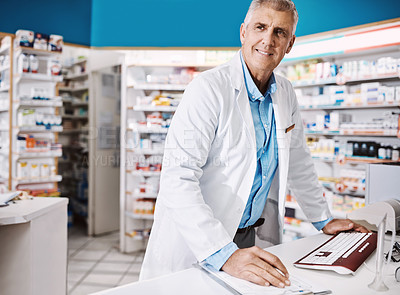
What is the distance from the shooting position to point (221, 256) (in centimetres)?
133

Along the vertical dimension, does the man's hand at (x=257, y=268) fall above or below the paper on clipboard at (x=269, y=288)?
above

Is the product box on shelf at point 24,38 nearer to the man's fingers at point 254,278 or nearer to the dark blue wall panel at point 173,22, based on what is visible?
the dark blue wall panel at point 173,22

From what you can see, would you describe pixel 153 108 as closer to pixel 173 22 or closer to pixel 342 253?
pixel 173 22

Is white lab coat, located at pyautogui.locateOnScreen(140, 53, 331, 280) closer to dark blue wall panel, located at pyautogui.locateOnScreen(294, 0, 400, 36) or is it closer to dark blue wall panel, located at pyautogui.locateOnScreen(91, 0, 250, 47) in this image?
dark blue wall panel, located at pyautogui.locateOnScreen(294, 0, 400, 36)

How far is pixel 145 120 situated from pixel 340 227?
12.3 feet

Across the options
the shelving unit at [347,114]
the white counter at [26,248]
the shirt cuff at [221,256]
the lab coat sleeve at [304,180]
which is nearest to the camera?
the shirt cuff at [221,256]

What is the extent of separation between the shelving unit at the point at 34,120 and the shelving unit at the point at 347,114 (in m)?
3.16

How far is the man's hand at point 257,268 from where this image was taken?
120 centimetres

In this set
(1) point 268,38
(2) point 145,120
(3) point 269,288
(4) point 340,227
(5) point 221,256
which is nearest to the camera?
(3) point 269,288

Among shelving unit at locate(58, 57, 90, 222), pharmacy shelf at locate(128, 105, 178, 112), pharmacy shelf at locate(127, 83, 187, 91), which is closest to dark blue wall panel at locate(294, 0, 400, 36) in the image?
pharmacy shelf at locate(127, 83, 187, 91)

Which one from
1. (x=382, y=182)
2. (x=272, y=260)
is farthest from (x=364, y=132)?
(x=272, y=260)

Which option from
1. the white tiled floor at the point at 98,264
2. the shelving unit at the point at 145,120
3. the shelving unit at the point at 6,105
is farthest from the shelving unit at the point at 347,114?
the shelving unit at the point at 6,105

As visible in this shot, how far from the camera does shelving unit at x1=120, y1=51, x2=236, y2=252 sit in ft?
16.5

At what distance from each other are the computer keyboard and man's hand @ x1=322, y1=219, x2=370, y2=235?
0.08 m
